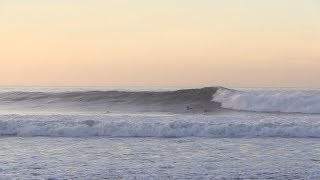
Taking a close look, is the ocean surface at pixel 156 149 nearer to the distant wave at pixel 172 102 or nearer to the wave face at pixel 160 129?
the wave face at pixel 160 129

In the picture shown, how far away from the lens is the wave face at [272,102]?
2207cm

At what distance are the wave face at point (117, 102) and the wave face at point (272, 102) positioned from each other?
0.85 metres

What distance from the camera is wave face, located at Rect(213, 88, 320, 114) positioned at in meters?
22.1

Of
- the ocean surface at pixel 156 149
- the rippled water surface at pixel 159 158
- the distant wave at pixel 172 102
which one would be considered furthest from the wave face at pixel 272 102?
the rippled water surface at pixel 159 158

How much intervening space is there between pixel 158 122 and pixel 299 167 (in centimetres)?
631

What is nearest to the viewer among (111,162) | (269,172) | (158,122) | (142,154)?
(269,172)

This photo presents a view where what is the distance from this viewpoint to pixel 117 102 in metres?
25.1

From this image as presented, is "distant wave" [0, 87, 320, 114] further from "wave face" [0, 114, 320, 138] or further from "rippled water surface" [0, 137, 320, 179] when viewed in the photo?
"rippled water surface" [0, 137, 320, 179]

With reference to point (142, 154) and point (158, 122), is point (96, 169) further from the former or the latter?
point (158, 122)

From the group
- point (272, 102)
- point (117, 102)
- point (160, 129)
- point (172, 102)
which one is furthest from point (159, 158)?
point (117, 102)

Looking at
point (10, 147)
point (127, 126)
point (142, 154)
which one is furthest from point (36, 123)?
point (142, 154)

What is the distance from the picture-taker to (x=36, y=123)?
1349 cm

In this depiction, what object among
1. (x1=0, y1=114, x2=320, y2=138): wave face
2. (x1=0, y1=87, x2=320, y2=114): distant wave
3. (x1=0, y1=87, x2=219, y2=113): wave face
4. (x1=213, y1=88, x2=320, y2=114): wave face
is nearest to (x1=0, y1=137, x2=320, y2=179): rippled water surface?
(x1=0, y1=114, x2=320, y2=138): wave face

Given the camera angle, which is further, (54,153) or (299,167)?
(54,153)
